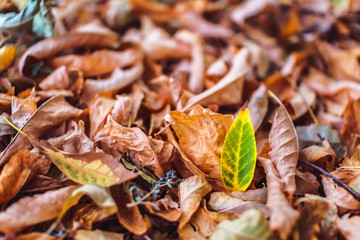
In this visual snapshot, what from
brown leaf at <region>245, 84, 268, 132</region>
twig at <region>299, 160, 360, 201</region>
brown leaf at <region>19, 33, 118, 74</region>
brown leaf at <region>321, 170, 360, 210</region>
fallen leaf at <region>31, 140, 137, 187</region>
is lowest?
brown leaf at <region>321, 170, 360, 210</region>

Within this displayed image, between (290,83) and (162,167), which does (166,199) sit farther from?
(290,83)

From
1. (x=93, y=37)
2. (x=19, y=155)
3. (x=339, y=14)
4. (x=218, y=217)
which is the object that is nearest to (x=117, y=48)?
(x=93, y=37)

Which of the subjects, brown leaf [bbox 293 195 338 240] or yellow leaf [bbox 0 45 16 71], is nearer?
brown leaf [bbox 293 195 338 240]

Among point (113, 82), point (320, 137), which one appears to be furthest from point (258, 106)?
point (113, 82)

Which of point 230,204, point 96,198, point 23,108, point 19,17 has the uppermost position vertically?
point 19,17

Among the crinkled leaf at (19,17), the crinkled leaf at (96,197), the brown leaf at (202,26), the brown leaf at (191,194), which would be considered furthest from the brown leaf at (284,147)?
the crinkled leaf at (19,17)

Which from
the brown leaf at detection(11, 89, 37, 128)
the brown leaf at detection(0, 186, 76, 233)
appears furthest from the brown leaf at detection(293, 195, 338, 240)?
the brown leaf at detection(11, 89, 37, 128)

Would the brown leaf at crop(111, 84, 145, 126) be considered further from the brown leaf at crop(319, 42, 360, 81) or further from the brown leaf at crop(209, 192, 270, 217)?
the brown leaf at crop(319, 42, 360, 81)

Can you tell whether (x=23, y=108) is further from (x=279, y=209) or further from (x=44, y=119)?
(x=279, y=209)
